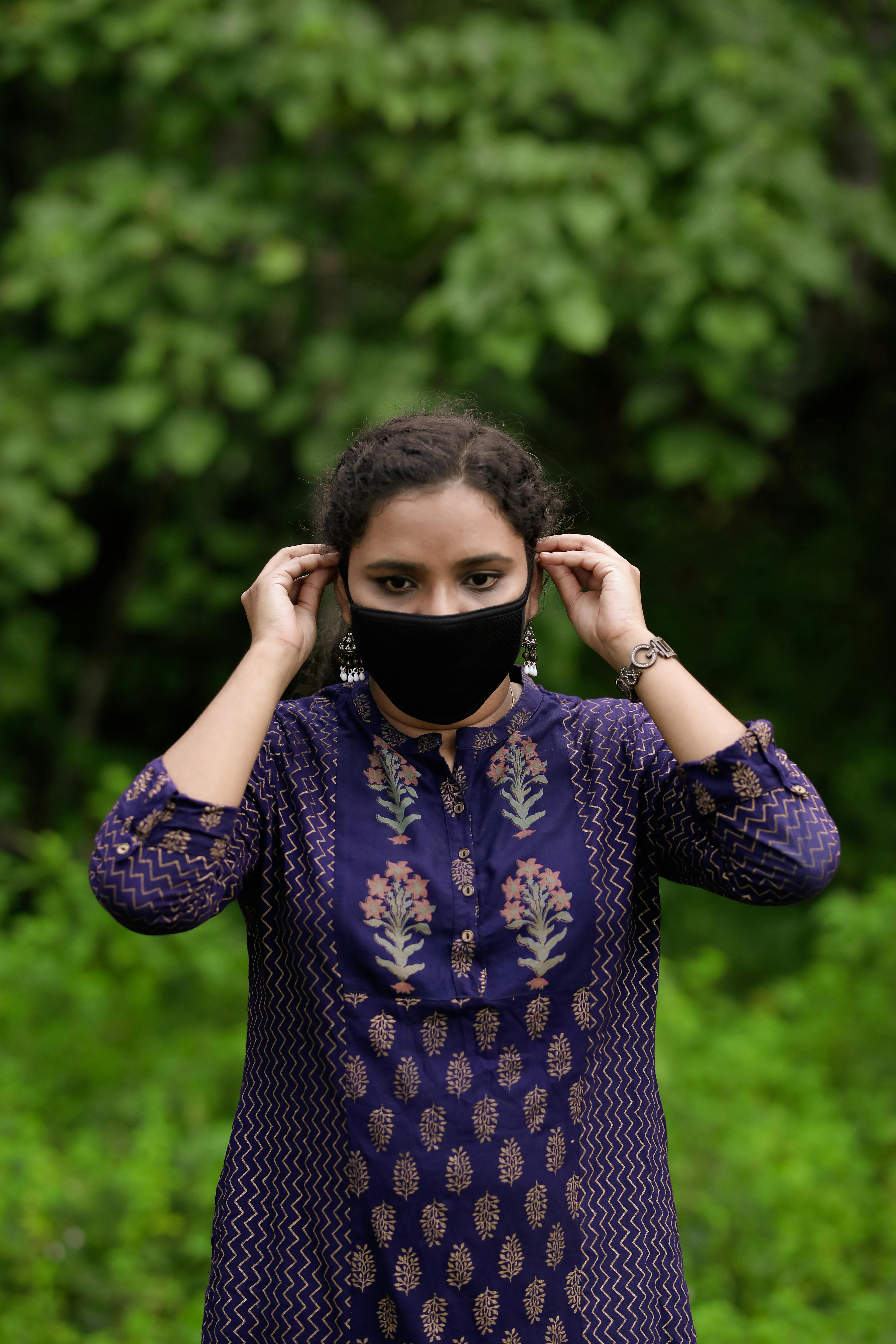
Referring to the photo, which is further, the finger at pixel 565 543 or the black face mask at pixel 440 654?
the finger at pixel 565 543

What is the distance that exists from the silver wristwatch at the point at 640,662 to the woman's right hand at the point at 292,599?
0.42 meters

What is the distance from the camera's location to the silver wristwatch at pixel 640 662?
1.60 meters

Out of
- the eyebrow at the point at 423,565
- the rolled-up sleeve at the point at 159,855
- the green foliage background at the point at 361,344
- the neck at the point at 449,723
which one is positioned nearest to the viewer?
the rolled-up sleeve at the point at 159,855

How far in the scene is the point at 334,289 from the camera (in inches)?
161

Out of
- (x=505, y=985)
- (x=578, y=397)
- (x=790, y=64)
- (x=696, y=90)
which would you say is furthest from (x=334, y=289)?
(x=505, y=985)

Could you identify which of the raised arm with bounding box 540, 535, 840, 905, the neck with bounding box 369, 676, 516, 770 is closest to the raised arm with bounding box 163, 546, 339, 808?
the neck with bounding box 369, 676, 516, 770

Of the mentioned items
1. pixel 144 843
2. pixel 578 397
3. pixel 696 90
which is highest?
pixel 578 397

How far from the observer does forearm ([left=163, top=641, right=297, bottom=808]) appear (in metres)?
1.51

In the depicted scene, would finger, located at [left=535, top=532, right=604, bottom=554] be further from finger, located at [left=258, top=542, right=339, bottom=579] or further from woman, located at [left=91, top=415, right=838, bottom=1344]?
finger, located at [left=258, top=542, right=339, bottom=579]

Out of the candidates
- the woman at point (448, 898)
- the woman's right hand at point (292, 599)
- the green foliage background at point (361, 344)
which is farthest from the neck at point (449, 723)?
the green foliage background at point (361, 344)

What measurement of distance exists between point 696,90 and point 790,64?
1.04 ft

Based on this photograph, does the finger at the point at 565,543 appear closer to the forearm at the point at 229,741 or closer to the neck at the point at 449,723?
the neck at the point at 449,723

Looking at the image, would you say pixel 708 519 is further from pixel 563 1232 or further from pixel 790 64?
pixel 563 1232

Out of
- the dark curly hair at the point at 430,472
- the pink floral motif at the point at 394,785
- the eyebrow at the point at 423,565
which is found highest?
the dark curly hair at the point at 430,472
